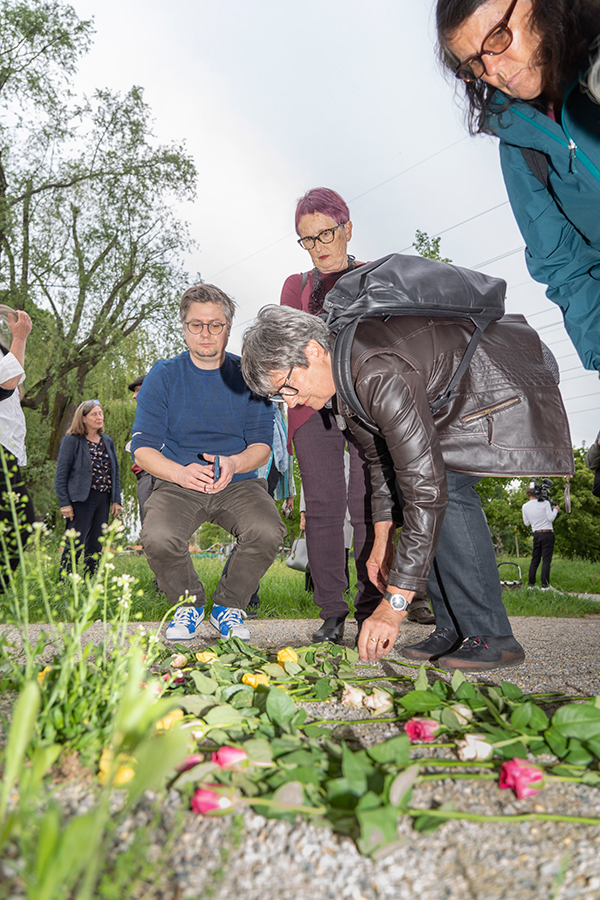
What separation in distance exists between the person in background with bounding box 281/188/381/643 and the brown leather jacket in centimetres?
81

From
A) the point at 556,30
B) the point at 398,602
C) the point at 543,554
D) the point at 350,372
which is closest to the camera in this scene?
the point at 556,30

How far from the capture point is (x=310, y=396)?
8.71 ft

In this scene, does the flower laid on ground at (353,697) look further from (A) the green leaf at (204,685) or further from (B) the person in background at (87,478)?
(B) the person in background at (87,478)

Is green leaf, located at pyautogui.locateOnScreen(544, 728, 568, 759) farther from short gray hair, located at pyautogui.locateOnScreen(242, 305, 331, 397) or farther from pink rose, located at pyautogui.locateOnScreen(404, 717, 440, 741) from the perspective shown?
A: short gray hair, located at pyautogui.locateOnScreen(242, 305, 331, 397)

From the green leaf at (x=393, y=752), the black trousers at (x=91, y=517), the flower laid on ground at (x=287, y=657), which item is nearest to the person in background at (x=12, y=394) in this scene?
the flower laid on ground at (x=287, y=657)

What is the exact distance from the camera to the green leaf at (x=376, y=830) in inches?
37.0

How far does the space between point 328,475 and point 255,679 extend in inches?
69.0

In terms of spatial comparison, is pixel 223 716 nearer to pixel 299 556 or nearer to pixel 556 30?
pixel 556 30

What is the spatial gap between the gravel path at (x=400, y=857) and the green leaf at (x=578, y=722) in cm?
12

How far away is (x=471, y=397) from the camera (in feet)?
8.36

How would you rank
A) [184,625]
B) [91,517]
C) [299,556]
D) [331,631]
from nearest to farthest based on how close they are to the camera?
[184,625] < [331,631] < [299,556] < [91,517]

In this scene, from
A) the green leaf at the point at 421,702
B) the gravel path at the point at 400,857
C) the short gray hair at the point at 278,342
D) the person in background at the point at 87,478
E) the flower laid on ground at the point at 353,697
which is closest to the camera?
the gravel path at the point at 400,857

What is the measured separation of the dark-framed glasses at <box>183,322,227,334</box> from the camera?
3.71m

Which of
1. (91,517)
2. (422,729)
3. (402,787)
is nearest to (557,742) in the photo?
(422,729)
